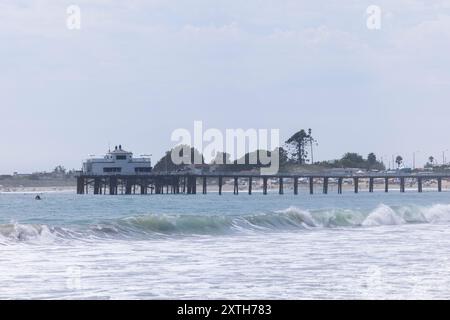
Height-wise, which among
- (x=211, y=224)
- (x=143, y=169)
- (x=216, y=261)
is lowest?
(x=216, y=261)

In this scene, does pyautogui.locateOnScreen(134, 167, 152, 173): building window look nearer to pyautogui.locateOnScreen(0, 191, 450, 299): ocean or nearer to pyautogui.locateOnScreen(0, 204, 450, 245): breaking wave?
pyautogui.locateOnScreen(0, 204, 450, 245): breaking wave

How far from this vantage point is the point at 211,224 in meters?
41.2

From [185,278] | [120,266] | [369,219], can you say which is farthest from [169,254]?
[369,219]

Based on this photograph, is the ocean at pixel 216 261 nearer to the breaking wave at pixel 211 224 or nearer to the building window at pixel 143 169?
the breaking wave at pixel 211 224

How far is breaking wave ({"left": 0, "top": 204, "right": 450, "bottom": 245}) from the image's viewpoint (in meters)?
34.5

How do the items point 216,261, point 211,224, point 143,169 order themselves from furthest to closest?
point 143,169 → point 211,224 → point 216,261

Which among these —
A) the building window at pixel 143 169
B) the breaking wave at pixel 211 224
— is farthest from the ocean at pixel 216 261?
the building window at pixel 143 169

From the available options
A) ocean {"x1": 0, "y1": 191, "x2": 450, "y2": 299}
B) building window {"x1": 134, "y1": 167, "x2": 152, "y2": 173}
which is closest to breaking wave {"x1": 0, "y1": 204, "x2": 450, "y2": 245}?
ocean {"x1": 0, "y1": 191, "x2": 450, "y2": 299}

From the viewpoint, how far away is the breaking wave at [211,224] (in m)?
34.5

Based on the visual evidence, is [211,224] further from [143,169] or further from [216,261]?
[143,169]

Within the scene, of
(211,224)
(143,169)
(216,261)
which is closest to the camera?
(216,261)

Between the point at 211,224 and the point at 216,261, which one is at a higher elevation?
the point at 211,224


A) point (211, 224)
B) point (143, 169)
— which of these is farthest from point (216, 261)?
point (143, 169)
